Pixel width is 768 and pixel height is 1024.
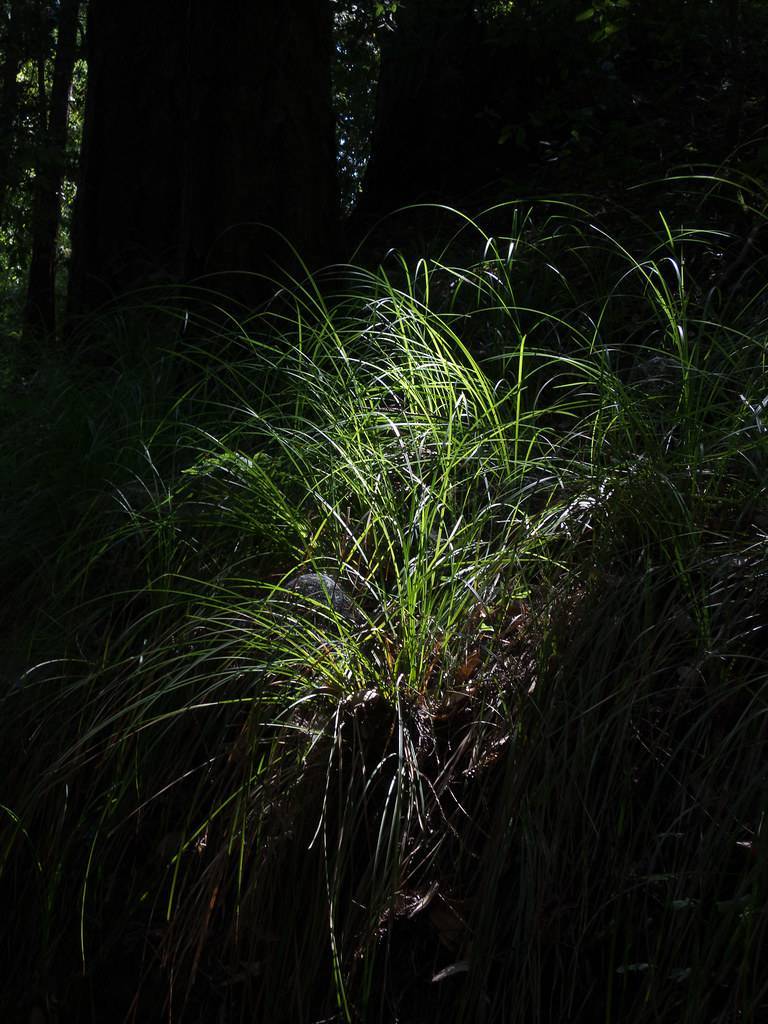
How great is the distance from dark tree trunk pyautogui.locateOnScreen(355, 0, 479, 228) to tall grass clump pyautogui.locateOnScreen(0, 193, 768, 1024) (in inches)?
157

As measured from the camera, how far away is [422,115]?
21.5ft

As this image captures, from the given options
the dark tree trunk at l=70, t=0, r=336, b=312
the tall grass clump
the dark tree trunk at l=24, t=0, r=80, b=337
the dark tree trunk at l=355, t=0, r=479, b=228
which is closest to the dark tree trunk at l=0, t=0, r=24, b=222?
the dark tree trunk at l=24, t=0, r=80, b=337

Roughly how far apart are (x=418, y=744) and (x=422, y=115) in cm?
528

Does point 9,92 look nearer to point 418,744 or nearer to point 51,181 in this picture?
point 51,181

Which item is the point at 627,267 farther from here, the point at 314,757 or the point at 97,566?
the point at 314,757

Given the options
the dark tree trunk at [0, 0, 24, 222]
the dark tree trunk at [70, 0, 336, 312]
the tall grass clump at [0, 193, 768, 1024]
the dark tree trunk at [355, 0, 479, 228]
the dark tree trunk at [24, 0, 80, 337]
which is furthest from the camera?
the dark tree trunk at [24, 0, 80, 337]

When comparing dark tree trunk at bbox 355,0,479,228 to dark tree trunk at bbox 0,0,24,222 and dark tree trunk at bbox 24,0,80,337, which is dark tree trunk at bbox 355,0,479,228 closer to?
dark tree trunk at bbox 24,0,80,337

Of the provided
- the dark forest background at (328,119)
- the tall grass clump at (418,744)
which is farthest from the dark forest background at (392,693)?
the dark forest background at (328,119)

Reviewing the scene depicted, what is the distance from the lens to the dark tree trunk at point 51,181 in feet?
23.0

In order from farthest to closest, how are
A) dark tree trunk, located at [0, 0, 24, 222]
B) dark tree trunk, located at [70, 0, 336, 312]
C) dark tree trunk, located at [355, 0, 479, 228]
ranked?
dark tree trunk, located at [0, 0, 24, 222] → dark tree trunk, located at [355, 0, 479, 228] → dark tree trunk, located at [70, 0, 336, 312]

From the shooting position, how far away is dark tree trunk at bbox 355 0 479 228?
6.16 meters

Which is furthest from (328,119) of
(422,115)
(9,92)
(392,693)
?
(9,92)

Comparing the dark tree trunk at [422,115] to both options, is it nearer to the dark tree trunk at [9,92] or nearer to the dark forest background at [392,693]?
the dark tree trunk at [9,92]

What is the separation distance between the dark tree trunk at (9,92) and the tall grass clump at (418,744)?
15.9 feet
